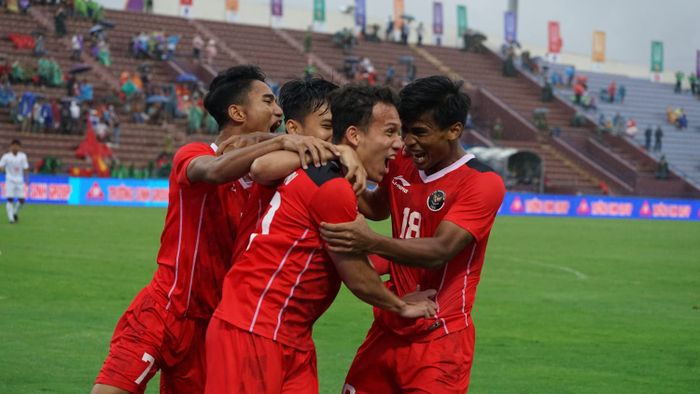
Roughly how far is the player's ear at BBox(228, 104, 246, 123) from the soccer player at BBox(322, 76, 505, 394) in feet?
3.24

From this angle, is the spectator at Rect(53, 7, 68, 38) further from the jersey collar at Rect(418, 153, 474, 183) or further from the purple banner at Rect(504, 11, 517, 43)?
the jersey collar at Rect(418, 153, 474, 183)

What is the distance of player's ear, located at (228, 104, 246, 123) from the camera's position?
608 centimetres

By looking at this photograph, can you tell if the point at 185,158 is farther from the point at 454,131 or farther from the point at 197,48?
the point at 197,48

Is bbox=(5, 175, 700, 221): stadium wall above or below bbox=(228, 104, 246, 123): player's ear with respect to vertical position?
below

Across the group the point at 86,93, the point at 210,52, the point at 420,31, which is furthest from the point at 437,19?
the point at 86,93

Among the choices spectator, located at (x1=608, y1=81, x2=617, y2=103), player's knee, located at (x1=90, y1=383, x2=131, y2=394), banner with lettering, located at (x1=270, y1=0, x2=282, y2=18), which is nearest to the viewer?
player's knee, located at (x1=90, y1=383, x2=131, y2=394)

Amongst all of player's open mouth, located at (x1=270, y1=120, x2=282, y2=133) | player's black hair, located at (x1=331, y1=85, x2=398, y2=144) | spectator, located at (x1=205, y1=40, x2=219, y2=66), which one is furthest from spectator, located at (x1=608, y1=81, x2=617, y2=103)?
player's black hair, located at (x1=331, y1=85, x2=398, y2=144)

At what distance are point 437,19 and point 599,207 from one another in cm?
2658

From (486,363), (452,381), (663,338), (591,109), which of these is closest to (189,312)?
(452,381)

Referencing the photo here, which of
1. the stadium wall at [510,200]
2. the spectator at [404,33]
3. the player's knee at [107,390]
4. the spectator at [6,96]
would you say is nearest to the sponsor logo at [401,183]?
the player's knee at [107,390]

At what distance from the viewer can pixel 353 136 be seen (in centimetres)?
505

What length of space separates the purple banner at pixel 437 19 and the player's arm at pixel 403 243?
65.7 meters

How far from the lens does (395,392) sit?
18.4ft

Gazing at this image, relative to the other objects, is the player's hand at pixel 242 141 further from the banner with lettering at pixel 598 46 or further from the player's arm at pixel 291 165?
the banner with lettering at pixel 598 46
